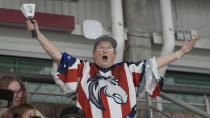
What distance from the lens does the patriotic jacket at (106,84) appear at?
2.20 metres

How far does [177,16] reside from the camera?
6832mm

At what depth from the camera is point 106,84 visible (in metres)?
2.28

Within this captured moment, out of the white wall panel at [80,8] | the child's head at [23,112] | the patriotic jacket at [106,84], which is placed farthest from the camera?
the white wall panel at [80,8]

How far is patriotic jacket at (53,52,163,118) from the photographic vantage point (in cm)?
220

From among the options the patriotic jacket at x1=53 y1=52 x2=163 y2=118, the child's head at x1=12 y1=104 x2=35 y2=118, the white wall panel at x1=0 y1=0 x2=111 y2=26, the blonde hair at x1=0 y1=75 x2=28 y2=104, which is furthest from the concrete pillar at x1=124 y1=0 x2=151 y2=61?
the child's head at x1=12 y1=104 x2=35 y2=118

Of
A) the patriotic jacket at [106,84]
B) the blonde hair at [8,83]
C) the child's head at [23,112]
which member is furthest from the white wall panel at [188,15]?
the child's head at [23,112]

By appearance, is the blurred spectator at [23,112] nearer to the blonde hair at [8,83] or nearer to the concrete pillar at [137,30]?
the blonde hair at [8,83]

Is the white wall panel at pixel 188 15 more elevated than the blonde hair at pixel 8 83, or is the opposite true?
the white wall panel at pixel 188 15

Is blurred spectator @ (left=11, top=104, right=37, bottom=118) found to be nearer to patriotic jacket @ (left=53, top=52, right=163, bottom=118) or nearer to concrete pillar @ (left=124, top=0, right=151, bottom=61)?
patriotic jacket @ (left=53, top=52, right=163, bottom=118)

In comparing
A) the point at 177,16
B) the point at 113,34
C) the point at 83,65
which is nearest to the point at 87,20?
the point at 113,34

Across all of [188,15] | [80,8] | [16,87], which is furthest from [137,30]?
[16,87]

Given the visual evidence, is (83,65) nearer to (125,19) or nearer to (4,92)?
(4,92)

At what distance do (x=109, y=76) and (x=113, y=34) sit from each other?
11.5 feet

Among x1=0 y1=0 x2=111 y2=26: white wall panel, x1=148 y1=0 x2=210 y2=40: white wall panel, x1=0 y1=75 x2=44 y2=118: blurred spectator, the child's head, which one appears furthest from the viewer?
x1=148 y1=0 x2=210 y2=40: white wall panel
